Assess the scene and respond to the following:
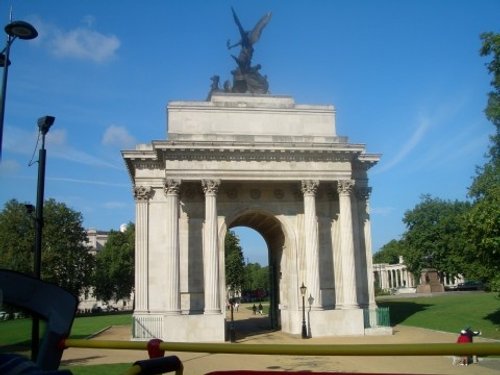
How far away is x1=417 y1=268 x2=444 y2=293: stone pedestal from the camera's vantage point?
75.6m

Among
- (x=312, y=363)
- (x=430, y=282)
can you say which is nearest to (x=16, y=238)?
(x=312, y=363)

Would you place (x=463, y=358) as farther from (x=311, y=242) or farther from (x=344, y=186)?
(x=344, y=186)

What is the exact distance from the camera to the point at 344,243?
33125mm

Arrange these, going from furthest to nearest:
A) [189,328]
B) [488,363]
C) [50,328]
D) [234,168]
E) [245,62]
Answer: [245,62]
[234,168]
[189,328]
[488,363]
[50,328]

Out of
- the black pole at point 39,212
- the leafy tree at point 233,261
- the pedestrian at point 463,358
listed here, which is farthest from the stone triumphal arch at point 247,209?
the leafy tree at point 233,261

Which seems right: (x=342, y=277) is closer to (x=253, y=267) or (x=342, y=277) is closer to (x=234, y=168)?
(x=234, y=168)

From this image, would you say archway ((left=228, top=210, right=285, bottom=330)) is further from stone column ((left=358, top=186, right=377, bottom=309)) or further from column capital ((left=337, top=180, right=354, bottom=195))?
stone column ((left=358, top=186, right=377, bottom=309))

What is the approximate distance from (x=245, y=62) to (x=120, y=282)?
185 feet

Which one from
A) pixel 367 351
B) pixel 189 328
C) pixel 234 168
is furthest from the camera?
pixel 234 168

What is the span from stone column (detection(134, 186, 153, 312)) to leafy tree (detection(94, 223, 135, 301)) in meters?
51.1

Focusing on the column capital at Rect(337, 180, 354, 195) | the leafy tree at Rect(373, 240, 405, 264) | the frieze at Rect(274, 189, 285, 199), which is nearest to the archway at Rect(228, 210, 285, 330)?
the frieze at Rect(274, 189, 285, 199)

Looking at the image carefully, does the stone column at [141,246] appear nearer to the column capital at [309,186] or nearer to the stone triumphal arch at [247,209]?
the stone triumphal arch at [247,209]

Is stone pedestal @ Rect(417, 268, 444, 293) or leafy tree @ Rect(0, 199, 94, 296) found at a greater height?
leafy tree @ Rect(0, 199, 94, 296)

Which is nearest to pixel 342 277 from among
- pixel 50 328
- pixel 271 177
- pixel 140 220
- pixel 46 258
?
pixel 271 177
